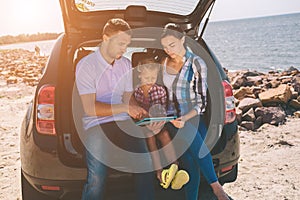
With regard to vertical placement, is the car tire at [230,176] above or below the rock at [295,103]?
above

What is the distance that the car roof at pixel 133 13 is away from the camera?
3119 millimetres

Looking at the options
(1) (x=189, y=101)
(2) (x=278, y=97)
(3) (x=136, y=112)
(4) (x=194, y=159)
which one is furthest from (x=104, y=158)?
(2) (x=278, y=97)

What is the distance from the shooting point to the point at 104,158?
2.60m

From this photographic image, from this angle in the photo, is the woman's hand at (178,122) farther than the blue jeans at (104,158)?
Yes

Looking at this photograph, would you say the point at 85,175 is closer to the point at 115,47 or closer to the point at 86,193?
the point at 86,193

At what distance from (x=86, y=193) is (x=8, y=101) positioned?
21.4 feet

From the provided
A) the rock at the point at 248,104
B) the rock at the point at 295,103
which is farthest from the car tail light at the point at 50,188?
the rock at the point at 295,103

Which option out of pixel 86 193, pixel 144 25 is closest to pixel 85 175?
pixel 86 193

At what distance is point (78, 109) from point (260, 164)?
2269mm

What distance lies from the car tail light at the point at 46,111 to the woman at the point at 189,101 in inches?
33.5

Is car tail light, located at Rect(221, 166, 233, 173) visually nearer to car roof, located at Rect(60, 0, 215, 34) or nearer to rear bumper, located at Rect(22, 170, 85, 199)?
rear bumper, located at Rect(22, 170, 85, 199)

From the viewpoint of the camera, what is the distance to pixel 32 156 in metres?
2.74

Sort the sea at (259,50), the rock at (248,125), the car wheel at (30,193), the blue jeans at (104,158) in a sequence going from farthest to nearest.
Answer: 1. the sea at (259,50)
2. the rock at (248,125)
3. the car wheel at (30,193)
4. the blue jeans at (104,158)

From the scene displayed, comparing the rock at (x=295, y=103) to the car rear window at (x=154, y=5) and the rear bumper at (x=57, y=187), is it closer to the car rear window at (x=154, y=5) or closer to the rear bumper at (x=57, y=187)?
the car rear window at (x=154, y=5)
